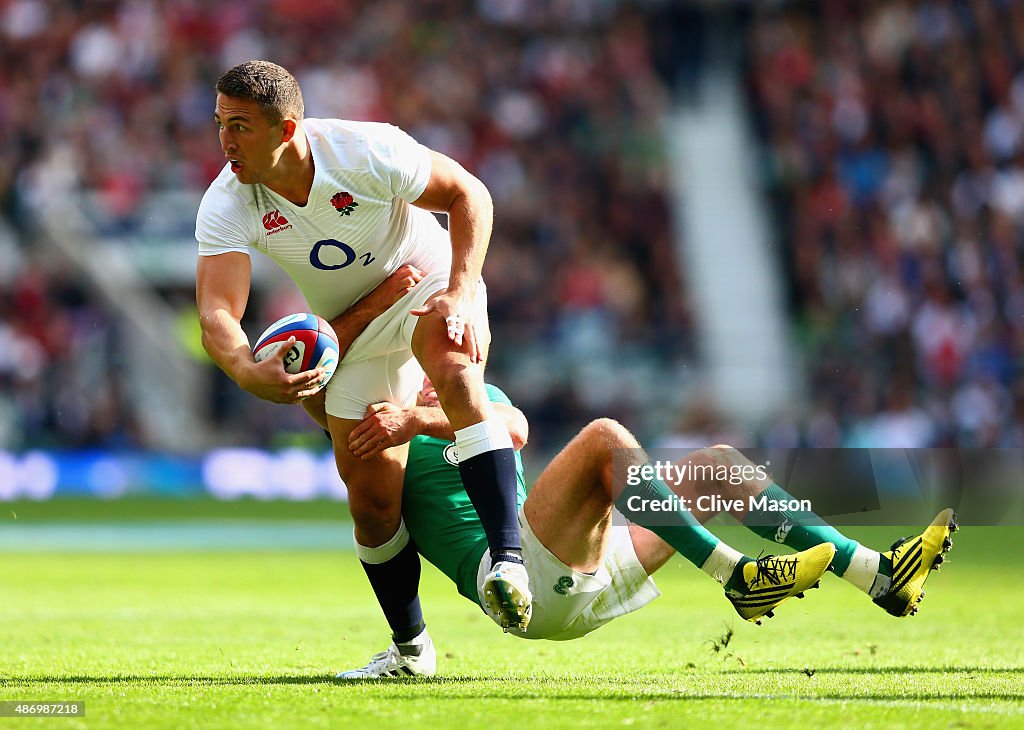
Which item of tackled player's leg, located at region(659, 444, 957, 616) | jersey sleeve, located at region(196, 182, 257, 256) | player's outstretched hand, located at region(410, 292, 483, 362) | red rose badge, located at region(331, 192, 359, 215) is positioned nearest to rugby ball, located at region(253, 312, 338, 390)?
player's outstretched hand, located at region(410, 292, 483, 362)

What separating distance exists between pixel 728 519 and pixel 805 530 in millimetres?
297

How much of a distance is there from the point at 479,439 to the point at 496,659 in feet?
5.12

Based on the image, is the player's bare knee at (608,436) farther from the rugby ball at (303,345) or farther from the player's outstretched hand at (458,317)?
the rugby ball at (303,345)

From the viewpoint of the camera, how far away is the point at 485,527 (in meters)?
5.39

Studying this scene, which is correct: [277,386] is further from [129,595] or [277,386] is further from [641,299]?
[641,299]

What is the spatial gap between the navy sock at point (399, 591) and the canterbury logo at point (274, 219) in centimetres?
147

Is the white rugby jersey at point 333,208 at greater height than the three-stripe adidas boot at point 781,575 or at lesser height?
greater

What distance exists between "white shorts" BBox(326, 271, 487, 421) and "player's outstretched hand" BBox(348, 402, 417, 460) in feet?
1.03

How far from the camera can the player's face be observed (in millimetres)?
5625

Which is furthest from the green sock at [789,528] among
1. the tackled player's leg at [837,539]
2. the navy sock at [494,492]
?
the navy sock at [494,492]

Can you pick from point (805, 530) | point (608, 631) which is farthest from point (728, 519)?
point (608, 631)

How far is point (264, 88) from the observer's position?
5617mm

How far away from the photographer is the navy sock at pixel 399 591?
611 centimetres

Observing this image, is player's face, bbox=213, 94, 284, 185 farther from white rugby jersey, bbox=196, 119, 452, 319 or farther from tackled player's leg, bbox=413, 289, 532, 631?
tackled player's leg, bbox=413, 289, 532, 631
